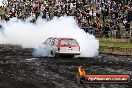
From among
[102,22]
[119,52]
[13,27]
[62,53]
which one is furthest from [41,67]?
[13,27]

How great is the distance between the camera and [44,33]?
45656 millimetres

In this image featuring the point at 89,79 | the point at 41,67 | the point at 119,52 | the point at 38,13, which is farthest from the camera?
the point at 38,13

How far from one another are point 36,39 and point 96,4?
7.92 m

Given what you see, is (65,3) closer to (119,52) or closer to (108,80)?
(119,52)

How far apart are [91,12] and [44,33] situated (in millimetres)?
6792

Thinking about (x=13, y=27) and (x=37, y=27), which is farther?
(x=13, y=27)

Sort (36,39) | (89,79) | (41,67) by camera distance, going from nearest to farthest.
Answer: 1. (89,79)
2. (41,67)
3. (36,39)

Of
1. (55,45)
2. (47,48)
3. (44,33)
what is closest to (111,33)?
(47,48)

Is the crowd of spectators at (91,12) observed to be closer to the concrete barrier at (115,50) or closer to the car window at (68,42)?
the concrete barrier at (115,50)

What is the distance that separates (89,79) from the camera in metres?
8.38

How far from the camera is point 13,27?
168 feet

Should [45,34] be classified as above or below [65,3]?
below

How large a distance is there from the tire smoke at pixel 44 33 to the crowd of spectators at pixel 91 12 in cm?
111

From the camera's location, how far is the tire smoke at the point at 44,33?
113ft
